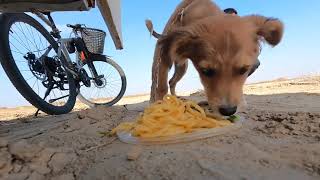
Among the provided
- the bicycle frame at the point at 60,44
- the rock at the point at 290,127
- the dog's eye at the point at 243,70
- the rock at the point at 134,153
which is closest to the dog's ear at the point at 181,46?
the dog's eye at the point at 243,70

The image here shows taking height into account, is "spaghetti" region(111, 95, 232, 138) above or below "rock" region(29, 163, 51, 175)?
above

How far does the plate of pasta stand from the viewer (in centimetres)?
264

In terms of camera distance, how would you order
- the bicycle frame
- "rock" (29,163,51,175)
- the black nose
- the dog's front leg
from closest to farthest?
"rock" (29,163,51,175), the black nose, the dog's front leg, the bicycle frame

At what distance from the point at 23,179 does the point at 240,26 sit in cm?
218

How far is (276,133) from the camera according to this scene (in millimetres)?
2633

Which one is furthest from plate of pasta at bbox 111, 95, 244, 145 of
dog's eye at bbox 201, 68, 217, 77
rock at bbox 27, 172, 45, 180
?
rock at bbox 27, 172, 45, 180

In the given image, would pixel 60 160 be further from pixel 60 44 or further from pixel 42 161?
pixel 60 44

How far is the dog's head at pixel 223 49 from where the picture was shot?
10.0 ft

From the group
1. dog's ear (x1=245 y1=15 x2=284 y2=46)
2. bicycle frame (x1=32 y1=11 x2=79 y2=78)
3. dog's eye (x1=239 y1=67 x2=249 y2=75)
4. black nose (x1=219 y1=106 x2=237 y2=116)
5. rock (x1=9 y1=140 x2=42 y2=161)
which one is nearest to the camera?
rock (x1=9 y1=140 x2=42 y2=161)

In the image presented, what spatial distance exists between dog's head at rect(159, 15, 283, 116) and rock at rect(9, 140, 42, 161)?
1.40 metres

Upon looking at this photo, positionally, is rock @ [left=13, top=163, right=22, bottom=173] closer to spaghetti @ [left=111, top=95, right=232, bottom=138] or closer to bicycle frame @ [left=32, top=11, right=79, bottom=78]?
spaghetti @ [left=111, top=95, right=232, bottom=138]

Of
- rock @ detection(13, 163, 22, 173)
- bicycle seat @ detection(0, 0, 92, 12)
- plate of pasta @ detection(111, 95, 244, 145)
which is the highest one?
bicycle seat @ detection(0, 0, 92, 12)

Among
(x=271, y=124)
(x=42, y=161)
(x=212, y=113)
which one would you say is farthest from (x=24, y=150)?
(x=271, y=124)

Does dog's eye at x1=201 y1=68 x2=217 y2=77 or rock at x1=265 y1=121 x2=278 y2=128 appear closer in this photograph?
rock at x1=265 y1=121 x2=278 y2=128
